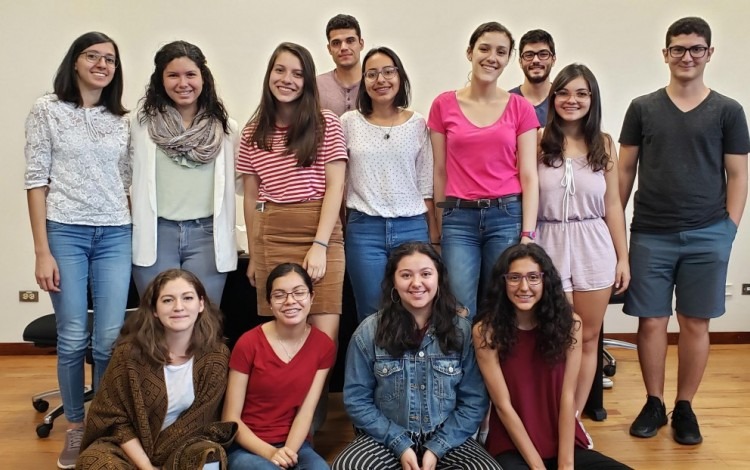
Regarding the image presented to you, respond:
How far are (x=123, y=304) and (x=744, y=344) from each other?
380cm

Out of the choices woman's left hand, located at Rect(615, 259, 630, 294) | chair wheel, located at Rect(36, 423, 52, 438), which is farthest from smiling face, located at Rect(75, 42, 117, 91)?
woman's left hand, located at Rect(615, 259, 630, 294)

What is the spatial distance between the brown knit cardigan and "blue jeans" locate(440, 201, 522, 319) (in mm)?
940

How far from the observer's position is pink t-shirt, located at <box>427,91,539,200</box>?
2.33 meters

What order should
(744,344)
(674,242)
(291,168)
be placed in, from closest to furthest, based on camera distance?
(291,168), (674,242), (744,344)

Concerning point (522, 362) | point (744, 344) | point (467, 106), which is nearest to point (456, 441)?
point (522, 362)

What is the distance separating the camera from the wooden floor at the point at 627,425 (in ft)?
8.23

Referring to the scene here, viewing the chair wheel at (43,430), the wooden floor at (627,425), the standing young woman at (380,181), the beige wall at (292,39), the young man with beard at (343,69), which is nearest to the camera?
the standing young woman at (380,181)

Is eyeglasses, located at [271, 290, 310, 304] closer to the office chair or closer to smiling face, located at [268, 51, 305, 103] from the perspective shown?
smiling face, located at [268, 51, 305, 103]

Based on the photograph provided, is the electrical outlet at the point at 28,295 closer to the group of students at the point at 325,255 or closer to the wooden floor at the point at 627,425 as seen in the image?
the wooden floor at the point at 627,425

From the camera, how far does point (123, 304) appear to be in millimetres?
2377

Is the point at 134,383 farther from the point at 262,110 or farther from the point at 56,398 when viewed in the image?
the point at 56,398

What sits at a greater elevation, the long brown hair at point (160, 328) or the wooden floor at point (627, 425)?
the long brown hair at point (160, 328)

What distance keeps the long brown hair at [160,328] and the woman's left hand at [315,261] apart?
365 millimetres

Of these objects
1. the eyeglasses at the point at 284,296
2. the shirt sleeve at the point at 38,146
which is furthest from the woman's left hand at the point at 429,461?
the shirt sleeve at the point at 38,146
